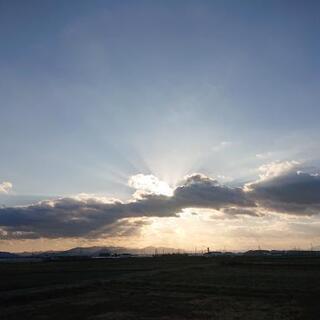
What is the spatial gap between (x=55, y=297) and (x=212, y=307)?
14.9 meters

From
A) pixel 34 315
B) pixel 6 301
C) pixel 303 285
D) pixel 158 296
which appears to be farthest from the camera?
pixel 303 285

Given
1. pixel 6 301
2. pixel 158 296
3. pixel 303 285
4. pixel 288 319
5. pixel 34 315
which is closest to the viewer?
pixel 288 319

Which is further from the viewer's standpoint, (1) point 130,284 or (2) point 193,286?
(1) point 130,284

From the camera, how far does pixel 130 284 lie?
54.7 m

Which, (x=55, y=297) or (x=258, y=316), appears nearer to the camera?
(x=258, y=316)

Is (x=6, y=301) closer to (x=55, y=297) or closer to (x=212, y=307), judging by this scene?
(x=55, y=297)

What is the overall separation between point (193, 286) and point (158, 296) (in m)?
9.81

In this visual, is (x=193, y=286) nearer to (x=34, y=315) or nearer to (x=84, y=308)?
(x=84, y=308)

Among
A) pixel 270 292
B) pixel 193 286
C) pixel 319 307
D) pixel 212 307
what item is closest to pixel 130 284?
pixel 193 286

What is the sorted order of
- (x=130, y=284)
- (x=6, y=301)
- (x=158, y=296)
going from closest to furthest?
(x=6, y=301) < (x=158, y=296) < (x=130, y=284)

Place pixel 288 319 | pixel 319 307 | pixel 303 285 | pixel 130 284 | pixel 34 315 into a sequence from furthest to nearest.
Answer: pixel 130 284 → pixel 303 285 → pixel 319 307 → pixel 34 315 → pixel 288 319

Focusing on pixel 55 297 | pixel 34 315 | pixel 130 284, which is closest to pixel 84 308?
pixel 34 315

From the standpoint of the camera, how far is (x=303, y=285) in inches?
1973

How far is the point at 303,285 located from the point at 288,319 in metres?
22.8
